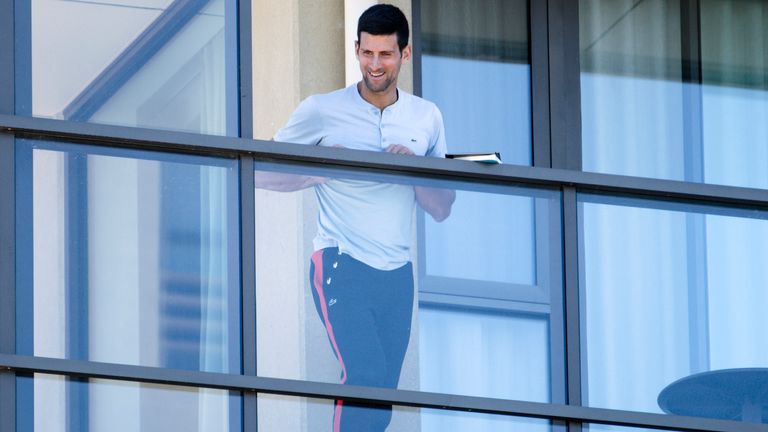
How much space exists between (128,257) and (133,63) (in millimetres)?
951

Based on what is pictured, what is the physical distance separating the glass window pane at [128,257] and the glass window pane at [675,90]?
285 cm

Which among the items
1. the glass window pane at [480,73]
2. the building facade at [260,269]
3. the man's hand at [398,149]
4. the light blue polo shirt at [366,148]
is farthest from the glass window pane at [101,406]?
the glass window pane at [480,73]

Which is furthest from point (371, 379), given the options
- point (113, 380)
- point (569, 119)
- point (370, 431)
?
point (569, 119)

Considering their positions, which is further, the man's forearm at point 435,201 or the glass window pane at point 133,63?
the man's forearm at point 435,201

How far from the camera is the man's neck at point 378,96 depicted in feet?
34.4

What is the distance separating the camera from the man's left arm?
1001cm

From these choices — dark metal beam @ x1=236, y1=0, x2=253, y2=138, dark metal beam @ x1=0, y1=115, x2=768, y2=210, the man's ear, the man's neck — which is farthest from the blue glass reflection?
dark metal beam @ x1=236, y1=0, x2=253, y2=138

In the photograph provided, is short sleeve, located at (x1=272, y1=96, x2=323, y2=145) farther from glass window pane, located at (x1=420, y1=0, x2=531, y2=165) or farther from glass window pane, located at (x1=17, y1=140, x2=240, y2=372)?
glass window pane, located at (x1=420, y1=0, x2=531, y2=165)

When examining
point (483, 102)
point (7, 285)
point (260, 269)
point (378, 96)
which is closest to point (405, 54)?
point (378, 96)

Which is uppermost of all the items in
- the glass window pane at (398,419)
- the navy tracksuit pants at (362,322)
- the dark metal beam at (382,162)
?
the dark metal beam at (382,162)

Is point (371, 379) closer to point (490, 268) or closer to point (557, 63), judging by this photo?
point (490, 268)

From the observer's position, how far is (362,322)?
970cm

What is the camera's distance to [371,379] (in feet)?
31.6

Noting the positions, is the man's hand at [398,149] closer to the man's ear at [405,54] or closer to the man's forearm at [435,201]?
the man's forearm at [435,201]
